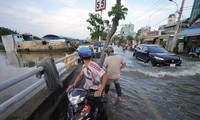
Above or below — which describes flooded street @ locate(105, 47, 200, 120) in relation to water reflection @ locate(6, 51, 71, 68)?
above

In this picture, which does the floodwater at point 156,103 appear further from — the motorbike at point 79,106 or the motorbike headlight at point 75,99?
the motorbike headlight at point 75,99

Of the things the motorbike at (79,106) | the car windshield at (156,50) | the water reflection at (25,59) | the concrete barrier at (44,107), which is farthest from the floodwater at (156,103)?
the water reflection at (25,59)

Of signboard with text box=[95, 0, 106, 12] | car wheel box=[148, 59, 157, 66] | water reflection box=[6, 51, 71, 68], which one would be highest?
signboard with text box=[95, 0, 106, 12]

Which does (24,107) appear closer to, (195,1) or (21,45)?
(195,1)

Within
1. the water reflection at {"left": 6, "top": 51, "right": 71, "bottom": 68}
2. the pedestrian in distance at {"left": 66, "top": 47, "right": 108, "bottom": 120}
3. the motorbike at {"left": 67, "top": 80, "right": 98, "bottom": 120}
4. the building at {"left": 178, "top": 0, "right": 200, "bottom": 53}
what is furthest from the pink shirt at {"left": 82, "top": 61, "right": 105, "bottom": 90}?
the building at {"left": 178, "top": 0, "right": 200, "bottom": 53}

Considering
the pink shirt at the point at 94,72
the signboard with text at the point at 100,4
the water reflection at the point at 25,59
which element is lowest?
the water reflection at the point at 25,59

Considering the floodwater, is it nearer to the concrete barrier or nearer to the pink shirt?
the concrete barrier

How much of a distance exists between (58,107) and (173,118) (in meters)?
3.04

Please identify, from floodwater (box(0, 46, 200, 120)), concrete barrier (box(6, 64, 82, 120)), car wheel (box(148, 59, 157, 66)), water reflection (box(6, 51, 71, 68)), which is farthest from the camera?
water reflection (box(6, 51, 71, 68))

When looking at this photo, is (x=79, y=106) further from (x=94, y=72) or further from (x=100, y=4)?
(x=100, y=4)

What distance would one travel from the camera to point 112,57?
13.1ft

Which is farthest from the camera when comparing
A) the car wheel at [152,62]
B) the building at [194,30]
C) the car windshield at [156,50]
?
the building at [194,30]

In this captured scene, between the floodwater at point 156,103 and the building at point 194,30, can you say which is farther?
the building at point 194,30

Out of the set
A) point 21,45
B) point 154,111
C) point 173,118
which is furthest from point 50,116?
point 21,45
